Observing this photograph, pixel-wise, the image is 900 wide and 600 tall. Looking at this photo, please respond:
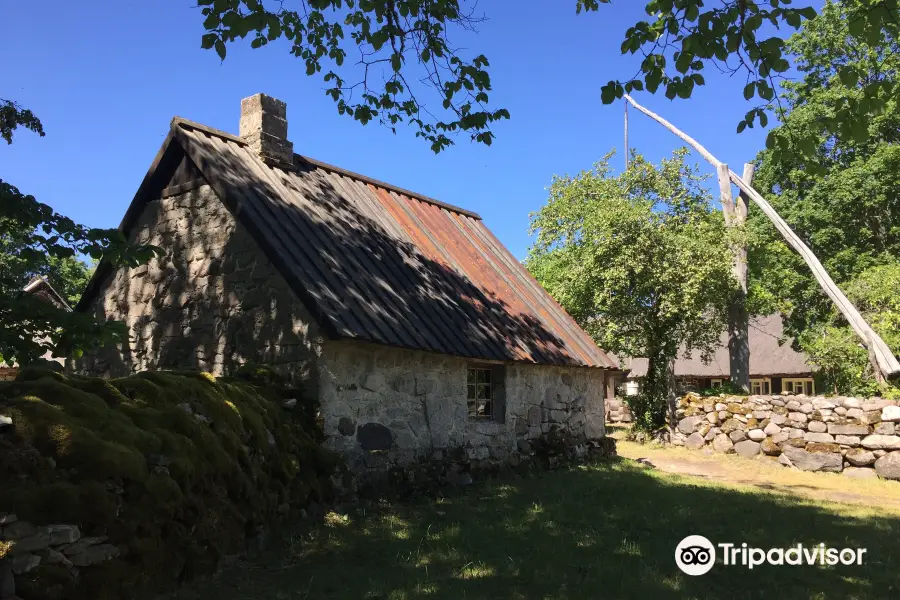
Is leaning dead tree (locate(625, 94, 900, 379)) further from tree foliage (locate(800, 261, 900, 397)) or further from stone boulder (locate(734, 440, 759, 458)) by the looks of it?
stone boulder (locate(734, 440, 759, 458))

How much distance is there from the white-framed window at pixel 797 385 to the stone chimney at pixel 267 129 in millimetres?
25674

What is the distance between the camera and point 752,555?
5.93 meters

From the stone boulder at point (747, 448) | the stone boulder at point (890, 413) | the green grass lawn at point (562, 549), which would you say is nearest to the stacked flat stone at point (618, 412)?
the stone boulder at point (747, 448)

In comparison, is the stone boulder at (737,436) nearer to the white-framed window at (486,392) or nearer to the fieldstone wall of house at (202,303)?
the white-framed window at (486,392)

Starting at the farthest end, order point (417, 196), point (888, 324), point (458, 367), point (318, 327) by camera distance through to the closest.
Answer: point (888, 324)
point (417, 196)
point (458, 367)
point (318, 327)

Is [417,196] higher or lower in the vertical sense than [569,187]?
lower

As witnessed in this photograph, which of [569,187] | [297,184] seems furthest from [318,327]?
[569,187]

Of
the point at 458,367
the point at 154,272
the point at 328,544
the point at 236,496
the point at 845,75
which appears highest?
the point at 845,75

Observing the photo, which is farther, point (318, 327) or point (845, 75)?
point (318, 327)

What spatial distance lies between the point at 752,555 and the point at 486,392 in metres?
5.00

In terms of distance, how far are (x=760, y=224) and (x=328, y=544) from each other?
24279 millimetres

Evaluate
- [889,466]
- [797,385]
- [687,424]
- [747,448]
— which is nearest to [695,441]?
[687,424]

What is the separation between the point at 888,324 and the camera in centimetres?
1639

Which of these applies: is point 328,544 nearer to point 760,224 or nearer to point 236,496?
point 236,496
